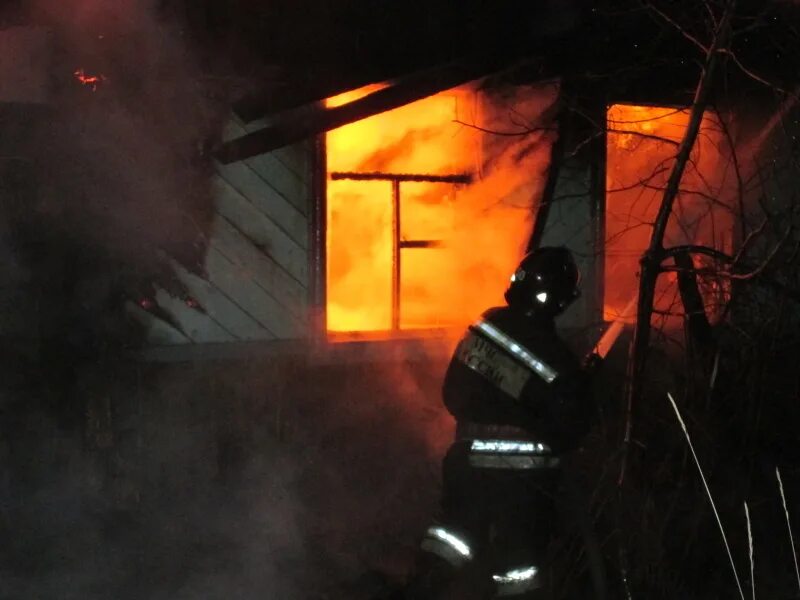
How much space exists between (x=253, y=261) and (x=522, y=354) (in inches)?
95.8

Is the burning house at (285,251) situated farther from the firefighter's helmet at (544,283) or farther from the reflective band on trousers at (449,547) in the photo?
the reflective band on trousers at (449,547)

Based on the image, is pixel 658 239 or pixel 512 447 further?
pixel 658 239

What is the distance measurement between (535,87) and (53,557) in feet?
15.8

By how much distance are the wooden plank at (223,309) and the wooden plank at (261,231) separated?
0.42m

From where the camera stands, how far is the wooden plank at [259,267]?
5809 millimetres

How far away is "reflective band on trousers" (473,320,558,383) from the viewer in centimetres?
409

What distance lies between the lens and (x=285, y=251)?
601 cm

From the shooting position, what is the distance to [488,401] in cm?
425

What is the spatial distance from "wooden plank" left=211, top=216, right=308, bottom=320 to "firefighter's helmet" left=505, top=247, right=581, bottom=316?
2079mm

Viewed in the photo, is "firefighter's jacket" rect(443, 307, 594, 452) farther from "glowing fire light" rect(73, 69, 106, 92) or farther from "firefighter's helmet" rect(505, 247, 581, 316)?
"glowing fire light" rect(73, 69, 106, 92)

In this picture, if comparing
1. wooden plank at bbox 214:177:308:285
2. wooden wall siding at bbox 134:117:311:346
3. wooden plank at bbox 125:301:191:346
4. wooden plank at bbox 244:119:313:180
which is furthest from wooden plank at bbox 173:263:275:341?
wooden plank at bbox 244:119:313:180

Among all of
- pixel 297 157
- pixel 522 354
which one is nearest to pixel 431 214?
pixel 297 157

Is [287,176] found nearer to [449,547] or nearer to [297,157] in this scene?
[297,157]

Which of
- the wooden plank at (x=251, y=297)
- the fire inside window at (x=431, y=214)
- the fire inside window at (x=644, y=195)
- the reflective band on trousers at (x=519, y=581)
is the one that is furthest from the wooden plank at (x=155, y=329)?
the fire inside window at (x=644, y=195)
